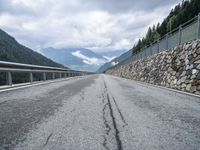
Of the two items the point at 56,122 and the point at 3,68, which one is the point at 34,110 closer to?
the point at 56,122

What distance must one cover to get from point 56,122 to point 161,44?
57.4 feet

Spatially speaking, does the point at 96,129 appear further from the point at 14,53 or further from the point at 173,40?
the point at 14,53

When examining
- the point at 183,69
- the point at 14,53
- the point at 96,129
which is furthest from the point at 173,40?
the point at 14,53

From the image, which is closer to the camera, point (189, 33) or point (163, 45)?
point (189, 33)

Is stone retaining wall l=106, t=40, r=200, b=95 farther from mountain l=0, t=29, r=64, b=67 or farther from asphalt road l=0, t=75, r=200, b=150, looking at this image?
mountain l=0, t=29, r=64, b=67

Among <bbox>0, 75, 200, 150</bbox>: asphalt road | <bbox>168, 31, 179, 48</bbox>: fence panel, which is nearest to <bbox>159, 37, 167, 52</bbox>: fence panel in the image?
<bbox>168, 31, 179, 48</bbox>: fence panel

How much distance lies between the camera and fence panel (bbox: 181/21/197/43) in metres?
12.6

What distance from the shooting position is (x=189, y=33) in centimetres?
1327

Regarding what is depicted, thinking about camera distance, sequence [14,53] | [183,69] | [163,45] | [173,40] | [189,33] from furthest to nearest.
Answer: [14,53] < [163,45] < [173,40] < [189,33] < [183,69]

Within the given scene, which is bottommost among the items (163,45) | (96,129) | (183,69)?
(96,129)

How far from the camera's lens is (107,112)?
4.97 meters

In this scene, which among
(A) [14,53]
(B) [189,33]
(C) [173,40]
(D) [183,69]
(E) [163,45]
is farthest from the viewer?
(A) [14,53]

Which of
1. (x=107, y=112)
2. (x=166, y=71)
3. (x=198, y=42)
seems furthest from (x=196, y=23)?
(x=107, y=112)

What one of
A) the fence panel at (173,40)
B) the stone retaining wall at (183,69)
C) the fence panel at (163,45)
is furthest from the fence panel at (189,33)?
the fence panel at (163,45)
